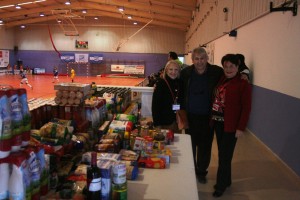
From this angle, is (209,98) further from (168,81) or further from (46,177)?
(46,177)

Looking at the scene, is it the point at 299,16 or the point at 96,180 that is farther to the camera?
the point at 299,16

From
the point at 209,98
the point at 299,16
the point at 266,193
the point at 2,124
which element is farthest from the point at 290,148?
the point at 2,124

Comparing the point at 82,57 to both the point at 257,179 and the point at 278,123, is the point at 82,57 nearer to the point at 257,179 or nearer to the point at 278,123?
the point at 278,123

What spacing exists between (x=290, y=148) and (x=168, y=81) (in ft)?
5.41

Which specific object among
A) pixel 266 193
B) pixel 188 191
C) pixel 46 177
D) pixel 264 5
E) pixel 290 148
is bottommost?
pixel 266 193

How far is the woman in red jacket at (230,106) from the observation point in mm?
2996

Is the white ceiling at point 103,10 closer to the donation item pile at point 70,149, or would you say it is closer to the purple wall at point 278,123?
the purple wall at point 278,123

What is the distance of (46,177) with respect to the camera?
1.58 metres

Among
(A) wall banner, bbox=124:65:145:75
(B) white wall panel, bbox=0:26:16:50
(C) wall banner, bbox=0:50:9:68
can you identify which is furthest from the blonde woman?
(B) white wall panel, bbox=0:26:16:50

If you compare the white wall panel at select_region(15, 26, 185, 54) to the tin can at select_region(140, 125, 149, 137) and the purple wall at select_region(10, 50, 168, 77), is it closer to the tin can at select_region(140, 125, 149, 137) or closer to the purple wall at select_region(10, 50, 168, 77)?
the purple wall at select_region(10, 50, 168, 77)

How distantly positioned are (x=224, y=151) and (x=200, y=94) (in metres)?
0.62

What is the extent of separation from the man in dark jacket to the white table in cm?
112

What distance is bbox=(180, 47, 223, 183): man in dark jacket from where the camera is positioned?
3.28 metres

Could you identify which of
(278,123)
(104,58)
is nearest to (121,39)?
(104,58)
